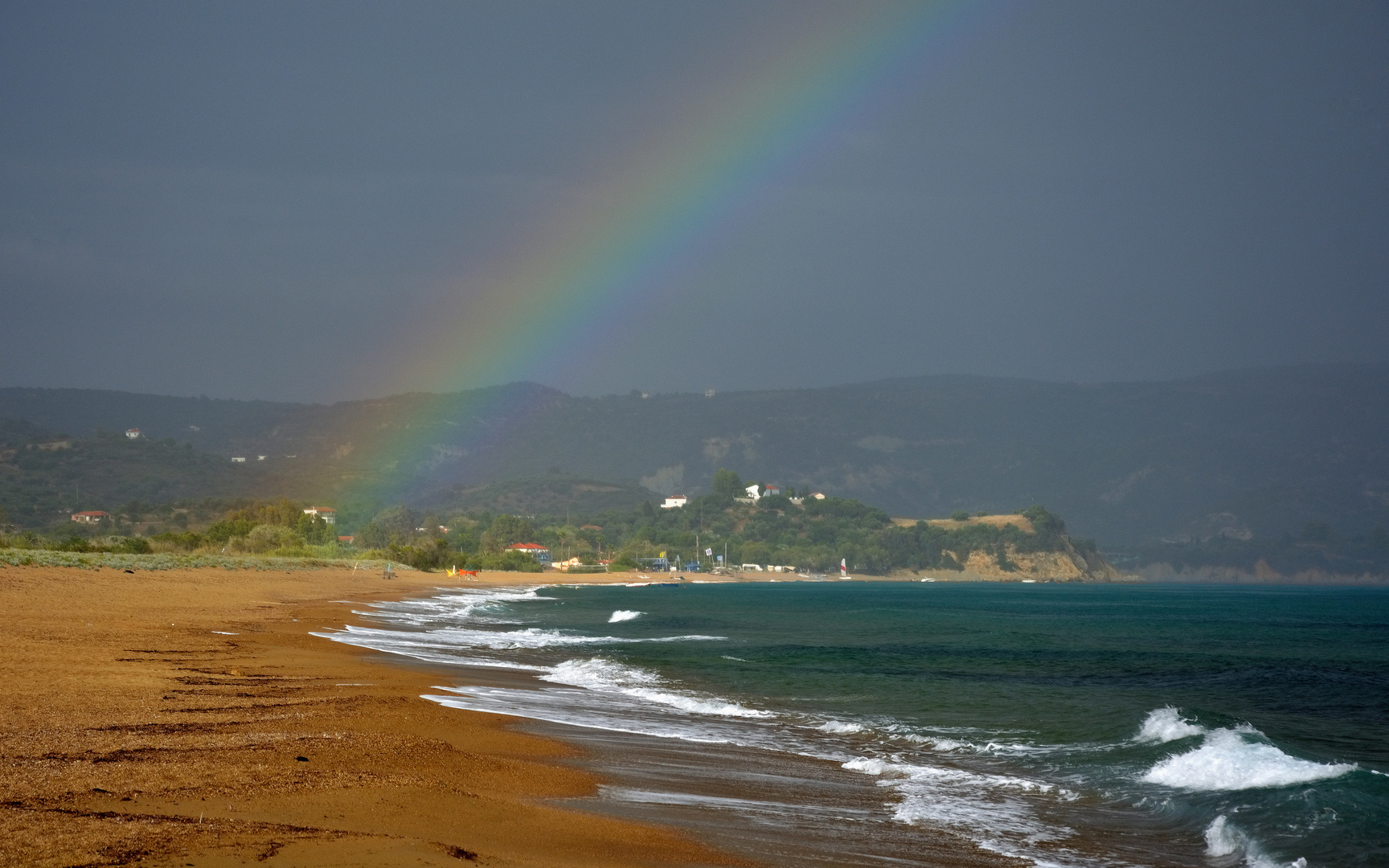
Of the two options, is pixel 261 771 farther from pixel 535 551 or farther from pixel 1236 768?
pixel 535 551

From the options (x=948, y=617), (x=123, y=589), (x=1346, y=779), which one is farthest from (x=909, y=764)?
(x=948, y=617)

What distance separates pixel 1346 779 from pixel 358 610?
126 feet

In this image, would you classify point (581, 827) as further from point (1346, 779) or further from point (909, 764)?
point (1346, 779)

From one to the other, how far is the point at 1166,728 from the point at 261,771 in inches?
570

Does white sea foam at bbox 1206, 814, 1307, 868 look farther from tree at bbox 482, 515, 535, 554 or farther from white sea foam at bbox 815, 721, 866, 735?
tree at bbox 482, 515, 535, 554

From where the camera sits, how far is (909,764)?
15477 mm

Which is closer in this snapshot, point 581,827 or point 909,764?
point 581,827

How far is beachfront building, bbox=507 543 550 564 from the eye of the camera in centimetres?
17161

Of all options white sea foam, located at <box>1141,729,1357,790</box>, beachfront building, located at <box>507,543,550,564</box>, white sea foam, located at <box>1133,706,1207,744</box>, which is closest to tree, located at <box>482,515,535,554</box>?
beachfront building, located at <box>507,543,550,564</box>

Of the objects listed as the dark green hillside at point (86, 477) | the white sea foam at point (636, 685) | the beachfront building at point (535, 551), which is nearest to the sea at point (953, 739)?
the white sea foam at point (636, 685)

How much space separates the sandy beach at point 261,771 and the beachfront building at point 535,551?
493ft

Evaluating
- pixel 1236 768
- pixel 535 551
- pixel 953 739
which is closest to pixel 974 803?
pixel 1236 768

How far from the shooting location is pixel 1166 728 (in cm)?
→ 1842

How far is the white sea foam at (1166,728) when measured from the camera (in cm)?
1759
